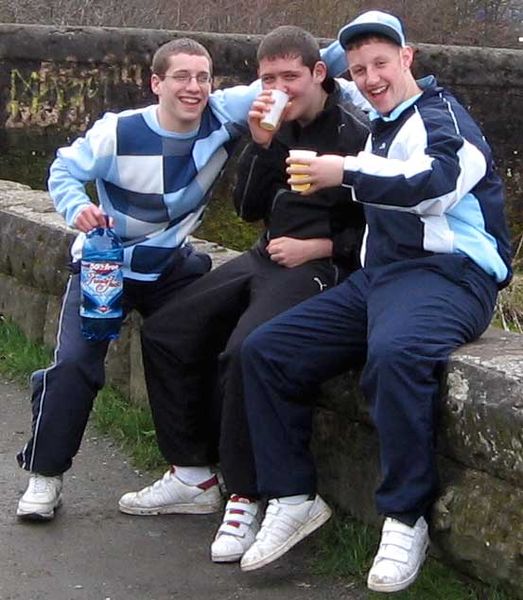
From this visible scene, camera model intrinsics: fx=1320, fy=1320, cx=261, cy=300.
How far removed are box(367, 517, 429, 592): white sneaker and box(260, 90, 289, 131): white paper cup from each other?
4.09 feet

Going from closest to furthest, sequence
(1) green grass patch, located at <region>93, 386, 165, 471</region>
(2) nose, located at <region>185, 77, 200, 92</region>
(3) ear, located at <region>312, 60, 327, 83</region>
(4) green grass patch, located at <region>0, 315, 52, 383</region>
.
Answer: (3) ear, located at <region>312, 60, 327, 83</region> < (2) nose, located at <region>185, 77, 200, 92</region> < (1) green grass patch, located at <region>93, 386, 165, 471</region> < (4) green grass patch, located at <region>0, 315, 52, 383</region>

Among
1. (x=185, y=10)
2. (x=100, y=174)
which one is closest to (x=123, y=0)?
(x=185, y=10)

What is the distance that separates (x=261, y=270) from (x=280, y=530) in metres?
0.87

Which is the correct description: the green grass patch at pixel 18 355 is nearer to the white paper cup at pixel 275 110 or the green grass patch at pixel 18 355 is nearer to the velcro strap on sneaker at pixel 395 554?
the white paper cup at pixel 275 110

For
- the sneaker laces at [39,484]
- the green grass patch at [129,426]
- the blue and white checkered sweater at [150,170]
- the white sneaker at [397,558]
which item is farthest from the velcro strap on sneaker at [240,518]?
the blue and white checkered sweater at [150,170]

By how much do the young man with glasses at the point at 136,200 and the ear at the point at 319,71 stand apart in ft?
0.41

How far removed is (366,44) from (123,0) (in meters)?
13.4

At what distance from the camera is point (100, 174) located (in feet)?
13.7

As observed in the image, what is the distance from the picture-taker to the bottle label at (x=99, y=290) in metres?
4.00

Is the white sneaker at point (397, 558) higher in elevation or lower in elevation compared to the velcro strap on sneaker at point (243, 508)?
higher

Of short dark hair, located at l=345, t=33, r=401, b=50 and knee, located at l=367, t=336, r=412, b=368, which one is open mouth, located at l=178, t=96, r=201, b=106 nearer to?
short dark hair, located at l=345, t=33, r=401, b=50

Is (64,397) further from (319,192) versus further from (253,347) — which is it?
(319,192)

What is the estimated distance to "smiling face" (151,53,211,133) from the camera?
13.4 feet

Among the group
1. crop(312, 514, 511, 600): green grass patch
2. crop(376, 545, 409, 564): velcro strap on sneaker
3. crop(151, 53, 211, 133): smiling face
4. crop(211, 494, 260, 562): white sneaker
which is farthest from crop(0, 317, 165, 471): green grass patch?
crop(376, 545, 409, 564): velcro strap on sneaker
